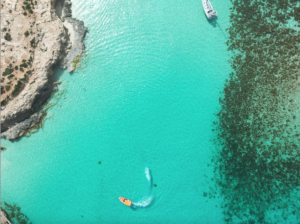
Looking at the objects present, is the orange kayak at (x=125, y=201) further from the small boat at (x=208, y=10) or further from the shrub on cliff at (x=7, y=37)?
the small boat at (x=208, y=10)

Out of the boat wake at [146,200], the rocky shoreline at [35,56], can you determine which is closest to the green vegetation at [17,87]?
the rocky shoreline at [35,56]

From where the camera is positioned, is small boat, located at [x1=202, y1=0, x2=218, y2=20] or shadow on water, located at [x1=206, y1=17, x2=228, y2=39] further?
shadow on water, located at [x1=206, y1=17, x2=228, y2=39]

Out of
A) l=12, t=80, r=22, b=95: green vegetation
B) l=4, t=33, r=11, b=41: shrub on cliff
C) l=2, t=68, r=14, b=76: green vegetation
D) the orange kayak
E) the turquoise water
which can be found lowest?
the orange kayak

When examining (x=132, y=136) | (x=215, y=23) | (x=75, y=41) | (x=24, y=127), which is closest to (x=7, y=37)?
(x=75, y=41)

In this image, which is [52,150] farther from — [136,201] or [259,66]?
[259,66]

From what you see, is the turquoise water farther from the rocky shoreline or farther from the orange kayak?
the rocky shoreline

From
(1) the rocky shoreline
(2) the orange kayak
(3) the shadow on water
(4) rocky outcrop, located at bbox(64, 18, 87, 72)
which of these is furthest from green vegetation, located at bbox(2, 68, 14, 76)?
(3) the shadow on water

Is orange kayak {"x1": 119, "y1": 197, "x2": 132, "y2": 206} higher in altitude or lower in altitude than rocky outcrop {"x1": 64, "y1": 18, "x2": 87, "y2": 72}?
lower

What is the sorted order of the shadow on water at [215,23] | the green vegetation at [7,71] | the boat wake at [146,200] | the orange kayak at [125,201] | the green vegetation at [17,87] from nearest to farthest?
the green vegetation at [7,71] → the green vegetation at [17,87] → the orange kayak at [125,201] → the boat wake at [146,200] → the shadow on water at [215,23]
